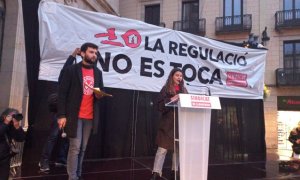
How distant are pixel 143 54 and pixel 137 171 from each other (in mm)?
2400

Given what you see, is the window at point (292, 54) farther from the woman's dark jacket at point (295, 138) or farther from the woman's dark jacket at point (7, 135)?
the woman's dark jacket at point (7, 135)

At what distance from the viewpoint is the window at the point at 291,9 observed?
852 inches

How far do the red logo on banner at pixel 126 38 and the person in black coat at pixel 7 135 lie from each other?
116 inches

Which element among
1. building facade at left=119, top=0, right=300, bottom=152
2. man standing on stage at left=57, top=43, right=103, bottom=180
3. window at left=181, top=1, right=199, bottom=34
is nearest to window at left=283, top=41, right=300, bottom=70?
building facade at left=119, top=0, right=300, bottom=152

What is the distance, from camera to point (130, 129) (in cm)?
714

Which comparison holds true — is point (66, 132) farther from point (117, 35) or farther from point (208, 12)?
point (208, 12)

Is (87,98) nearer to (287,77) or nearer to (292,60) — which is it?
(287,77)

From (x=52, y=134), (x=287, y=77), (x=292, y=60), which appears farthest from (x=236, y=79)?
(x=292, y=60)

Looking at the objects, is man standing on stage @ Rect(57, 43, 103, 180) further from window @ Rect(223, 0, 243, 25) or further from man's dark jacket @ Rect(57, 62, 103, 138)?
window @ Rect(223, 0, 243, 25)

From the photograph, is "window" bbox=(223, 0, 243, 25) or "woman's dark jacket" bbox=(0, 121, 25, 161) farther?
"window" bbox=(223, 0, 243, 25)

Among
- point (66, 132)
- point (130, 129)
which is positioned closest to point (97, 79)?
point (66, 132)

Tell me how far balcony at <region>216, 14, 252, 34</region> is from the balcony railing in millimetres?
1716

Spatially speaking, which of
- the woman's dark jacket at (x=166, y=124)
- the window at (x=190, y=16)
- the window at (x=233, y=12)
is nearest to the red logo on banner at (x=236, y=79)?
the woman's dark jacket at (x=166, y=124)

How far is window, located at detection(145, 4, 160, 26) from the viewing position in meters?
25.0
